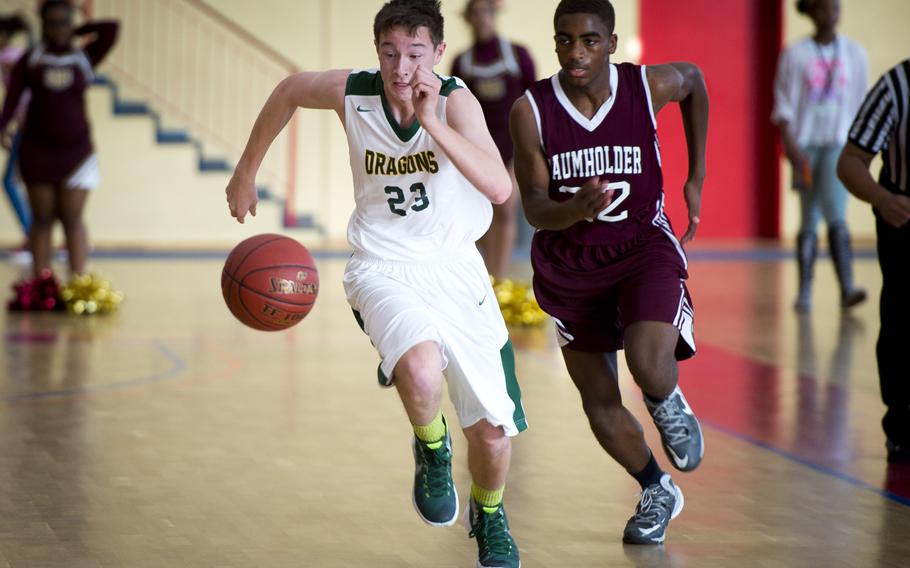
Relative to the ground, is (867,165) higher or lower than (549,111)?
lower

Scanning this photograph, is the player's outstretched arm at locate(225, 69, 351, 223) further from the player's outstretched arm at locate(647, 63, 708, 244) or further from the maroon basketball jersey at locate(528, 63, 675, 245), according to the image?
the player's outstretched arm at locate(647, 63, 708, 244)

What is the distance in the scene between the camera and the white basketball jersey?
369cm

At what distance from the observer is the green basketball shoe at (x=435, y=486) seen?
362 cm

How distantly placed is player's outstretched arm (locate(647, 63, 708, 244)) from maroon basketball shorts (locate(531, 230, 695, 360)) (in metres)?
0.27

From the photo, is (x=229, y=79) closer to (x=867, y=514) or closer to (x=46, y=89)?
(x=46, y=89)

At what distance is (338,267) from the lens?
1344 centimetres

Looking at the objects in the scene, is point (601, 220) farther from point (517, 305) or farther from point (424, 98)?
point (517, 305)

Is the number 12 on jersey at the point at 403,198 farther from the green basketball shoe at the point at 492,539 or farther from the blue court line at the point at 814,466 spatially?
the blue court line at the point at 814,466

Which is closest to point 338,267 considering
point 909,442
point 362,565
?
point 909,442

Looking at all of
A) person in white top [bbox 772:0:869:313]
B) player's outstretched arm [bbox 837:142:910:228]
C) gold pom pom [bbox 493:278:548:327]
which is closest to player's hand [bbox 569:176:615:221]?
player's outstretched arm [bbox 837:142:910:228]

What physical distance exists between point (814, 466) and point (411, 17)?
2.40 metres

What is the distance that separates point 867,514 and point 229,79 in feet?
42.6

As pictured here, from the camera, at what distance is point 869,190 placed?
4.83 meters

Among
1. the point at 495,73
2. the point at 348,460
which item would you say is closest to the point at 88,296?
the point at 495,73
